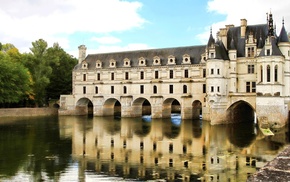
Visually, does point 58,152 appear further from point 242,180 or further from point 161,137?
point 242,180

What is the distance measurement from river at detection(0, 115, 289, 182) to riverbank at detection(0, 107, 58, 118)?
699 inches

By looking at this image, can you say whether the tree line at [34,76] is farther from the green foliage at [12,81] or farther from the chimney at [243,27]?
the chimney at [243,27]

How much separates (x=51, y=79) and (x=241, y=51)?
3868 cm

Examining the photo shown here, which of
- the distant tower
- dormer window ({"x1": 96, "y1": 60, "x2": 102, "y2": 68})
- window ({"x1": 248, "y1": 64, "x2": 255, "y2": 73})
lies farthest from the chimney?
the distant tower

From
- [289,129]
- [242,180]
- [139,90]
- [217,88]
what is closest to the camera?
[242,180]

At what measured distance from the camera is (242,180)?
55.4 ft

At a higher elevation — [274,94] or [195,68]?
[195,68]

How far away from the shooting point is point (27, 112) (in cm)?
5659

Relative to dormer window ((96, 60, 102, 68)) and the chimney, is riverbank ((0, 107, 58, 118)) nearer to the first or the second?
dormer window ((96, 60, 102, 68))

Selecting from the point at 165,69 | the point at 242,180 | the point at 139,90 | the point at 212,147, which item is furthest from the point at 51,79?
the point at 242,180

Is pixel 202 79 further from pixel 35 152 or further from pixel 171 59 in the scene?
pixel 35 152

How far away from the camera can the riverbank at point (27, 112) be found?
5391 centimetres

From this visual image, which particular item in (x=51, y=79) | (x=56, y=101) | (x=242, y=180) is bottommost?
(x=242, y=180)

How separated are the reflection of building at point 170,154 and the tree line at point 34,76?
75.3 feet
